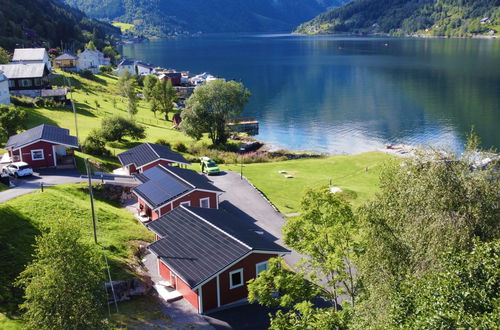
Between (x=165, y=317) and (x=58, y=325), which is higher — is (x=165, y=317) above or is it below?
below

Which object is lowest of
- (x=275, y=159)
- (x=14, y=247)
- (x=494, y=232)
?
(x=275, y=159)

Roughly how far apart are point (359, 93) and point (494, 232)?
12353 centimetres

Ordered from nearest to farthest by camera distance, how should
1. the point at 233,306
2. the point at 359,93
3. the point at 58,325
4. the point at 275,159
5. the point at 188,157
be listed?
1. the point at 58,325
2. the point at 233,306
3. the point at 188,157
4. the point at 275,159
5. the point at 359,93

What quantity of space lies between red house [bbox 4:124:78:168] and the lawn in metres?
8.86

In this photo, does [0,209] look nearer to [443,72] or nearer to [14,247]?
[14,247]

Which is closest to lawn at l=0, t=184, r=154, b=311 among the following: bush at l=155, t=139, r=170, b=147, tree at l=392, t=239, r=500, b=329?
tree at l=392, t=239, r=500, b=329

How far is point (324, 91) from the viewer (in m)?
146

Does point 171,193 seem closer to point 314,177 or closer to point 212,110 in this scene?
point 314,177

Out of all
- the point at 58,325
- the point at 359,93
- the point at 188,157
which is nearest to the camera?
the point at 58,325

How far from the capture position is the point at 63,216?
25172 mm

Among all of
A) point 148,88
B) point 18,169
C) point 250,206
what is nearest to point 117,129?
point 18,169

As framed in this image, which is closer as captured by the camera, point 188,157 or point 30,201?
point 30,201

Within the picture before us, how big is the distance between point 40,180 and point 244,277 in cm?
2593

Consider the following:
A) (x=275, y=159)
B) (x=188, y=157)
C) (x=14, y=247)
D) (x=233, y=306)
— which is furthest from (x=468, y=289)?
(x=275, y=159)
